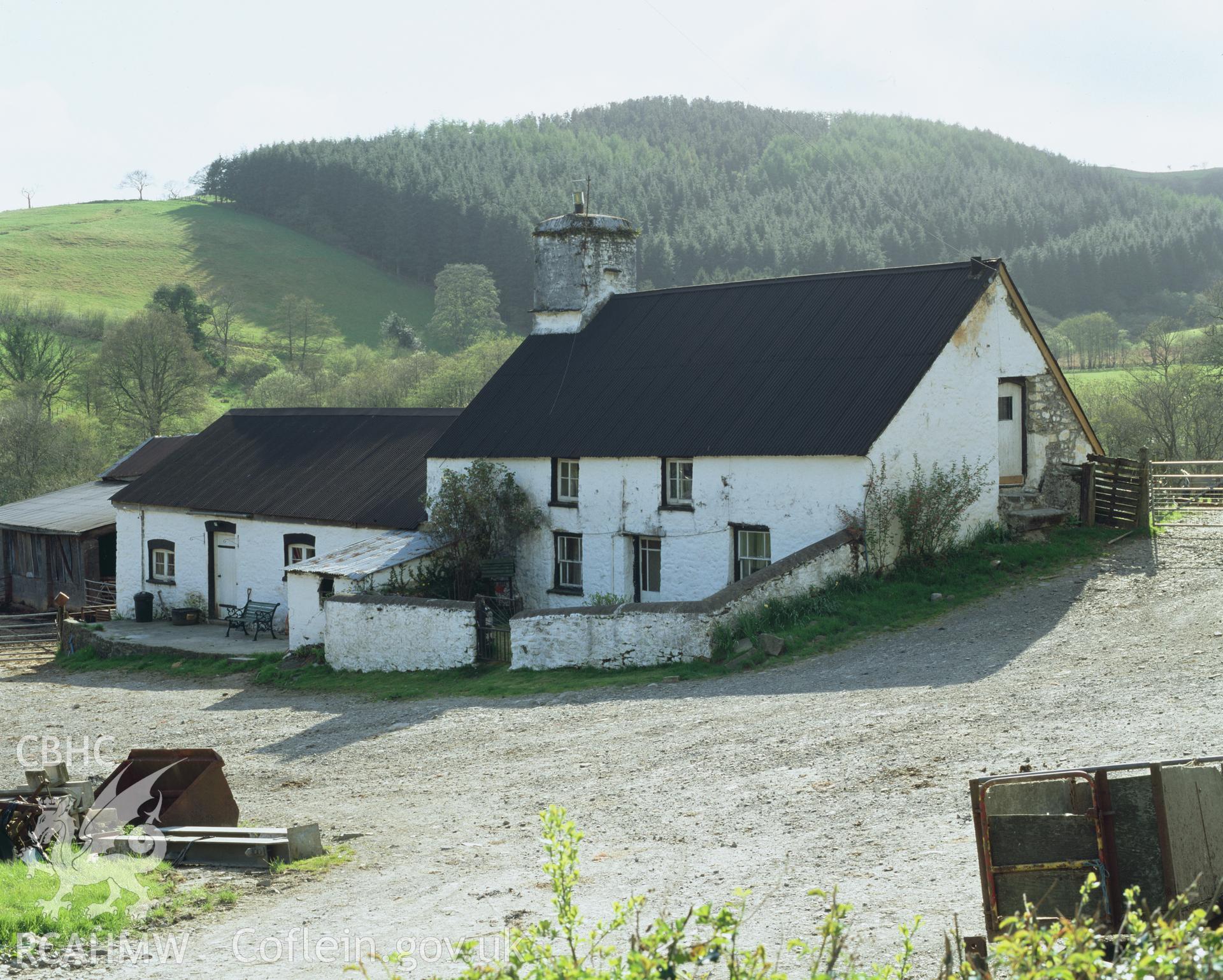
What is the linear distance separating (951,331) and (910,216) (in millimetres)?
102336

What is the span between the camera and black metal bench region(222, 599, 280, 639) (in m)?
26.8

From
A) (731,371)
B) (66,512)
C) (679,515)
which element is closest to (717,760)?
(679,515)

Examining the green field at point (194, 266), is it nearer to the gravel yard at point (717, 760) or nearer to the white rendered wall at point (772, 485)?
the white rendered wall at point (772, 485)

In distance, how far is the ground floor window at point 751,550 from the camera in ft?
70.8

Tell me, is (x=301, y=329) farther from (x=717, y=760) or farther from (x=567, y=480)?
(x=717, y=760)

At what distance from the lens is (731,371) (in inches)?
936

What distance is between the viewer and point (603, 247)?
28328mm

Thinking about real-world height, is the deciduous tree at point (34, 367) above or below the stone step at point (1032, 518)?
above

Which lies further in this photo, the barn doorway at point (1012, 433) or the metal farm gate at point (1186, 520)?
the barn doorway at point (1012, 433)

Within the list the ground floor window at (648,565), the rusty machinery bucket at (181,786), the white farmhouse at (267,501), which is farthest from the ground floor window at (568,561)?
the rusty machinery bucket at (181,786)

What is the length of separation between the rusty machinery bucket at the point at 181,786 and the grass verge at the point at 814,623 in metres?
7.07

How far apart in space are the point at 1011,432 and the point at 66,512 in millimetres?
27000

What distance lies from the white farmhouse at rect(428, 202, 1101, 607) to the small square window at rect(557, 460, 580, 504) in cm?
3

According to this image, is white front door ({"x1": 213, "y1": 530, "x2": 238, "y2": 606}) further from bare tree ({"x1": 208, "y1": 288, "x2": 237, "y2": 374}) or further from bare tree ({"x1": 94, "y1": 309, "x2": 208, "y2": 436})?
bare tree ({"x1": 208, "y1": 288, "x2": 237, "y2": 374})
